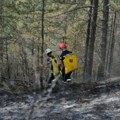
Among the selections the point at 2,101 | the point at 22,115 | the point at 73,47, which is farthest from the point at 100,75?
the point at 73,47

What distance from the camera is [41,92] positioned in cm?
915

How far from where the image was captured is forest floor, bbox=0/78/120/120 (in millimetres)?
6965

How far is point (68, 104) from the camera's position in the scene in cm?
790

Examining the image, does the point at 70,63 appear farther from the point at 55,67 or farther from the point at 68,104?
the point at 68,104

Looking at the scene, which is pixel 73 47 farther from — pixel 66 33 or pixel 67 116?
pixel 67 116

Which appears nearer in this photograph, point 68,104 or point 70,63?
point 68,104

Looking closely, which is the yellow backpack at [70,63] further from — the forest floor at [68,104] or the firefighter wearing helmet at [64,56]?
the forest floor at [68,104]

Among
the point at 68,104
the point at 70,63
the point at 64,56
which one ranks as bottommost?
the point at 68,104

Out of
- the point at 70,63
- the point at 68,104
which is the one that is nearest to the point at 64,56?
the point at 70,63

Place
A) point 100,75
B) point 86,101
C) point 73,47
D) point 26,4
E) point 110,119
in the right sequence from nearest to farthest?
1. point 110,119
2. point 86,101
3. point 100,75
4. point 26,4
5. point 73,47

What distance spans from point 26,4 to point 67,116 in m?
11.5

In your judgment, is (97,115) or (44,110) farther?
(44,110)

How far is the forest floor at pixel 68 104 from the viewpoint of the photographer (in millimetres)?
6965

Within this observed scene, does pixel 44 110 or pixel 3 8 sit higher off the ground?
pixel 3 8
